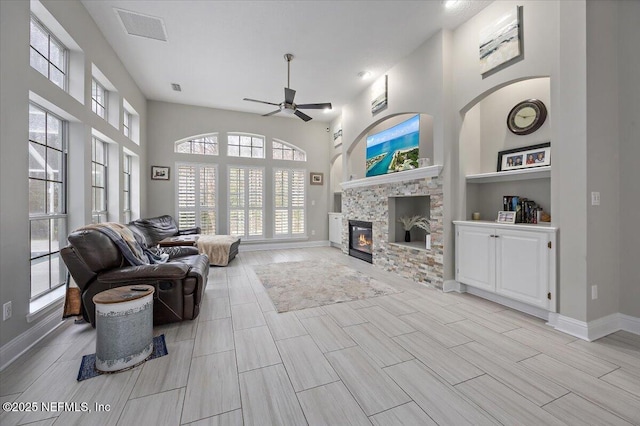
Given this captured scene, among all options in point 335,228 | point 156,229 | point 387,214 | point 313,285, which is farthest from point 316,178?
point 313,285

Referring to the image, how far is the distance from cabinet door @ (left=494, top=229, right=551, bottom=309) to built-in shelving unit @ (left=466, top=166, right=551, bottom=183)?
0.66 meters

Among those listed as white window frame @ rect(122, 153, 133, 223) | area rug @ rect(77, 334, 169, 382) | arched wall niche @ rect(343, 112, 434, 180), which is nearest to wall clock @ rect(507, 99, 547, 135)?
arched wall niche @ rect(343, 112, 434, 180)

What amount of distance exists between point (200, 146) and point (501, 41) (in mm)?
6322

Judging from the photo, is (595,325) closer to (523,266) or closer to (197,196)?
(523,266)

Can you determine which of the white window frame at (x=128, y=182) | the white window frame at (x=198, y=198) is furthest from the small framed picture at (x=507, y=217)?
the white window frame at (x=128, y=182)

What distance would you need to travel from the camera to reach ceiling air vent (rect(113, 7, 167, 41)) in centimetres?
331

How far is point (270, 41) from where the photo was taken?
3891 millimetres

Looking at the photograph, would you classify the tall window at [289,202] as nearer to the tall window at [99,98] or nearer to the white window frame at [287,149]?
the white window frame at [287,149]

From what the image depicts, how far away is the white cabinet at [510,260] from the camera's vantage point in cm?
255

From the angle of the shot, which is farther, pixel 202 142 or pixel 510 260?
pixel 202 142

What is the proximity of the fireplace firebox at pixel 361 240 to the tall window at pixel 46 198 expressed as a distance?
463 cm

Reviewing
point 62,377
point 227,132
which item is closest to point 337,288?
point 62,377

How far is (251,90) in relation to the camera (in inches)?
220

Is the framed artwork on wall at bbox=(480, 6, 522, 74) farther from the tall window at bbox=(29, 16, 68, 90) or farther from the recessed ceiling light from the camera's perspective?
the tall window at bbox=(29, 16, 68, 90)
